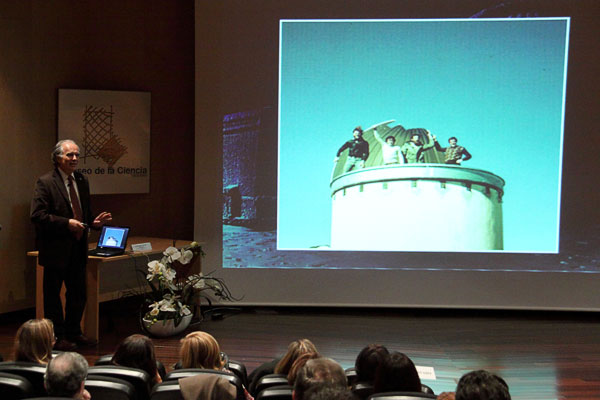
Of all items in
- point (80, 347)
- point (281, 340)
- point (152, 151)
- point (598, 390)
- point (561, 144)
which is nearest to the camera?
point (598, 390)

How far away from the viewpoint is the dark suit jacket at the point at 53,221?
13.7 ft

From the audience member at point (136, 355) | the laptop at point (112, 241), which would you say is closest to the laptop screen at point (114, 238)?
the laptop at point (112, 241)

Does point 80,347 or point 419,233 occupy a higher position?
point 419,233

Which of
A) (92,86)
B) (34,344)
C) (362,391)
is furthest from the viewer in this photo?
(92,86)

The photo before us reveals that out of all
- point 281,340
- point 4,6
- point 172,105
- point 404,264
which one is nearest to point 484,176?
point 404,264

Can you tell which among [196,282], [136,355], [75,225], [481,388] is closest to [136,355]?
[136,355]

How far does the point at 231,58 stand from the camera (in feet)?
18.4

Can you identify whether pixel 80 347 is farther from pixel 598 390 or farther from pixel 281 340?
pixel 598 390

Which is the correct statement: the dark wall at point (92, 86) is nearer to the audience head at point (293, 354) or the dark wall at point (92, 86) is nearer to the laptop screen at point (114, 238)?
the laptop screen at point (114, 238)

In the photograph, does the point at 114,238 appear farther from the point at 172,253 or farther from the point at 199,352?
the point at 199,352

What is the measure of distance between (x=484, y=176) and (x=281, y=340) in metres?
2.40

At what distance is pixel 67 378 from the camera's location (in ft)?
6.37

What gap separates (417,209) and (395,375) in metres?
3.48

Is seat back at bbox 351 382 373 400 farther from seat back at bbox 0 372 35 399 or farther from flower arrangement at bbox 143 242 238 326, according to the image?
flower arrangement at bbox 143 242 238 326
